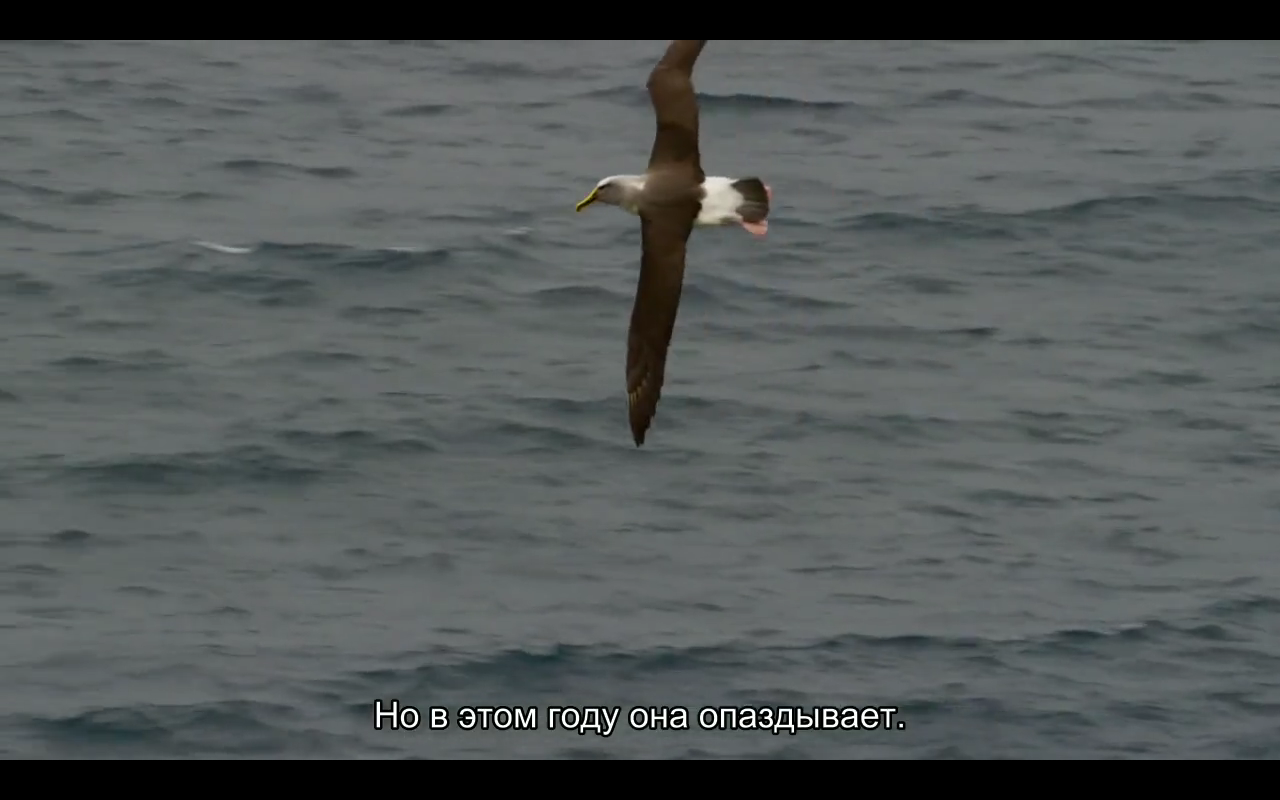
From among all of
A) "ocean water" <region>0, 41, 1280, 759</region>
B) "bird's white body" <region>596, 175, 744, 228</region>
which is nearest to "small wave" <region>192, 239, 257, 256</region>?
"ocean water" <region>0, 41, 1280, 759</region>

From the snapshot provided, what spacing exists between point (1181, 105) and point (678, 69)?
45.7 feet

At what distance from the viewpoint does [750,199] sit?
12.5m

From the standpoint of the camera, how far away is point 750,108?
2447 cm

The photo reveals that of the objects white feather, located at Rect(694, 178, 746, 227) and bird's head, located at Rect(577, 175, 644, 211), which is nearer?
white feather, located at Rect(694, 178, 746, 227)

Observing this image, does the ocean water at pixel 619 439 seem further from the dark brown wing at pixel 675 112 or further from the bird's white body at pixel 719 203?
the dark brown wing at pixel 675 112

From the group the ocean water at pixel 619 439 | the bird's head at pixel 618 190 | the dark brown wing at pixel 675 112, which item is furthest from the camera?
the ocean water at pixel 619 439

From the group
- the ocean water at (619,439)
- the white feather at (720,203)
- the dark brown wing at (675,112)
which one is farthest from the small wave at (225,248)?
the white feather at (720,203)

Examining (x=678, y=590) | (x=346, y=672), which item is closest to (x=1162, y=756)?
(x=678, y=590)

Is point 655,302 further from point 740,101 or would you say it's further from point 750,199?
point 740,101

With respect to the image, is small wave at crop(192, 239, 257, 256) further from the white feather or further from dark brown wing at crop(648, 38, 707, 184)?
the white feather

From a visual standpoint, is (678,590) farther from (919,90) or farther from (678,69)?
(919,90)

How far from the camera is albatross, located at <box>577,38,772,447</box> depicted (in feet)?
40.9

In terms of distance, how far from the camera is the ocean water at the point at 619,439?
49.5 feet
